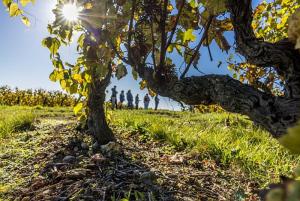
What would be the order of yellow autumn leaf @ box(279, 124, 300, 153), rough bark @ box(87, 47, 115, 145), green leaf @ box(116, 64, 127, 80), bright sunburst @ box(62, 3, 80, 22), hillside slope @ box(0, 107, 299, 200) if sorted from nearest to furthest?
yellow autumn leaf @ box(279, 124, 300, 153)
bright sunburst @ box(62, 3, 80, 22)
green leaf @ box(116, 64, 127, 80)
hillside slope @ box(0, 107, 299, 200)
rough bark @ box(87, 47, 115, 145)

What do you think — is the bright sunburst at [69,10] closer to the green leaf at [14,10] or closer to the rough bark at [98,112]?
the green leaf at [14,10]

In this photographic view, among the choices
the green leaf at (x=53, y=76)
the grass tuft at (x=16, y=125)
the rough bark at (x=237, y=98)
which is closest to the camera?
the rough bark at (x=237, y=98)

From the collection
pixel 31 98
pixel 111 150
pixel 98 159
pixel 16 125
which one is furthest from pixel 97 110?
pixel 31 98

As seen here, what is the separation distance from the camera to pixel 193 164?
4246 millimetres

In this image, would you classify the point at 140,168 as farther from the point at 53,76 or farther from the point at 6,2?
the point at 6,2

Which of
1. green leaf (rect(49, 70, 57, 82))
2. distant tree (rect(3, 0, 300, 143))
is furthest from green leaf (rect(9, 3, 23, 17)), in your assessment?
green leaf (rect(49, 70, 57, 82))

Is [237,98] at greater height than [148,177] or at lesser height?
greater

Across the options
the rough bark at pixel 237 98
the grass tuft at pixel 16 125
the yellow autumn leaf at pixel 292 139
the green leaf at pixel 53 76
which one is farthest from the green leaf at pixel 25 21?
the grass tuft at pixel 16 125

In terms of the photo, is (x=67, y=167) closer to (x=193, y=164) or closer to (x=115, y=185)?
(x=115, y=185)

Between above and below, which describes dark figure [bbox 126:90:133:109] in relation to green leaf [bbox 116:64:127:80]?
above

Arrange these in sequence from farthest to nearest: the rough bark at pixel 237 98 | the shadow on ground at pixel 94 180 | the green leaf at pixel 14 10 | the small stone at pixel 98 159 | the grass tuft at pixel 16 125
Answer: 1. the grass tuft at pixel 16 125
2. the small stone at pixel 98 159
3. the shadow on ground at pixel 94 180
4. the green leaf at pixel 14 10
5. the rough bark at pixel 237 98

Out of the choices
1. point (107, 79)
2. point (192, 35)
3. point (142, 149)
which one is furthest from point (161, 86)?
point (107, 79)

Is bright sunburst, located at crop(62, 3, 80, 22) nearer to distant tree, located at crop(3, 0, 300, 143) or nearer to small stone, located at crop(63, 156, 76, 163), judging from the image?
distant tree, located at crop(3, 0, 300, 143)

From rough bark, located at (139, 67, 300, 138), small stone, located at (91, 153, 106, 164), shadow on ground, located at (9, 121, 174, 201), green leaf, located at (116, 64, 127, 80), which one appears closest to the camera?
rough bark, located at (139, 67, 300, 138)
